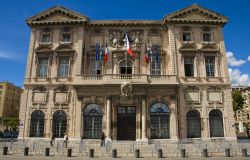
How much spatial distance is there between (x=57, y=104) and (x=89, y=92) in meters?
4.12

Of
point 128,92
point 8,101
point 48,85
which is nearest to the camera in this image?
point 128,92

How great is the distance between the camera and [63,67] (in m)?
30.2

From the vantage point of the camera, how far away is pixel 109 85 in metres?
27.6

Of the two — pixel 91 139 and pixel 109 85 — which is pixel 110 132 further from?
pixel 109 85

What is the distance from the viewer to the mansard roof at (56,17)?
3073cm

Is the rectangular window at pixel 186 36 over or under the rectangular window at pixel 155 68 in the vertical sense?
over

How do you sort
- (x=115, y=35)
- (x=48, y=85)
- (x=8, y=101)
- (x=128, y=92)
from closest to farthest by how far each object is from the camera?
(x=128, y=92) → (x=48, y=85) → (x=115, y=35) → (x=8, y=101)

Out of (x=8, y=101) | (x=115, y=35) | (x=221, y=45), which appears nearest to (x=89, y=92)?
(x=115, y=35)

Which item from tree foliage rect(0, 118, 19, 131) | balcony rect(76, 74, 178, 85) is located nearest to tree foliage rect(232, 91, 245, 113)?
balcony rect(76, 74, 178, 85)

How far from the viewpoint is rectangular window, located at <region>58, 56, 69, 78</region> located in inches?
1177

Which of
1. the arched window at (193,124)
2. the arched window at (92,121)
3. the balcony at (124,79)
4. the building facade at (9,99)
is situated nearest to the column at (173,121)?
the arched window at (193,124)

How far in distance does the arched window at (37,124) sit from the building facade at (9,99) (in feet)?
193

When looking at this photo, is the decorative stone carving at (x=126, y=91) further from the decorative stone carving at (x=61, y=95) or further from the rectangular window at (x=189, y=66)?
the rectangular window at (x=189, y=66)

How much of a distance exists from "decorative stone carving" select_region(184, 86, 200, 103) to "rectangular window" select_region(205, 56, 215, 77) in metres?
2.86
